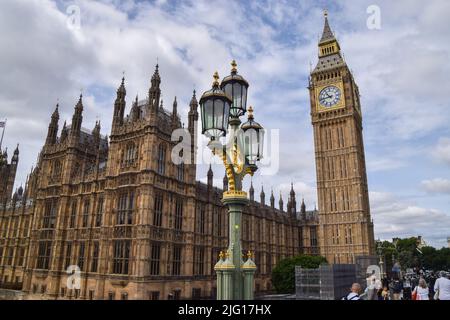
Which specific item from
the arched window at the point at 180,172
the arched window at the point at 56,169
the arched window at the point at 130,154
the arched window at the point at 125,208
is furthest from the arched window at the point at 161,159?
the arched window at the point at 56,169

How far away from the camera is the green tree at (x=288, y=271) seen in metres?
47.2

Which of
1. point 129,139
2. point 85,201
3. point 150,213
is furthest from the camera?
point 85,201

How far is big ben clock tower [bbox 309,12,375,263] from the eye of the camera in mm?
65375

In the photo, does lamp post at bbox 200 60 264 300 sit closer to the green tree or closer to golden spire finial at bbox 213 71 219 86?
golden spire finial at bbox 213 71 219 86

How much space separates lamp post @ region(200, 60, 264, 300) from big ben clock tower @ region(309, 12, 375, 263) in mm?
61058

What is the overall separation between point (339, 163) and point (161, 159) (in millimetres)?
47081

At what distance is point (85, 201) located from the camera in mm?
39625

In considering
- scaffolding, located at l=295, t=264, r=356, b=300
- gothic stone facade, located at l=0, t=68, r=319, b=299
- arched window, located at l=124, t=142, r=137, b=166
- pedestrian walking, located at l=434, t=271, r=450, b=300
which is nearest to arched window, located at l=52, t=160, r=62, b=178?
gothic stone facade, located at l=0, t=68, r=319, b=299

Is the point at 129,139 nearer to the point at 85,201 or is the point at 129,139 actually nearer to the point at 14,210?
the point at 85,201

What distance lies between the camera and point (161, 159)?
35.7 m

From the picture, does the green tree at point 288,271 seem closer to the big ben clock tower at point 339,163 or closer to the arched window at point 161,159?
the big ben clock tower at point 339,163

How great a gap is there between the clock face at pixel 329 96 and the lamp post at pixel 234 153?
67.8 meters

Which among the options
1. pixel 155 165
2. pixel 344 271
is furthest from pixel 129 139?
pixel 344 271
